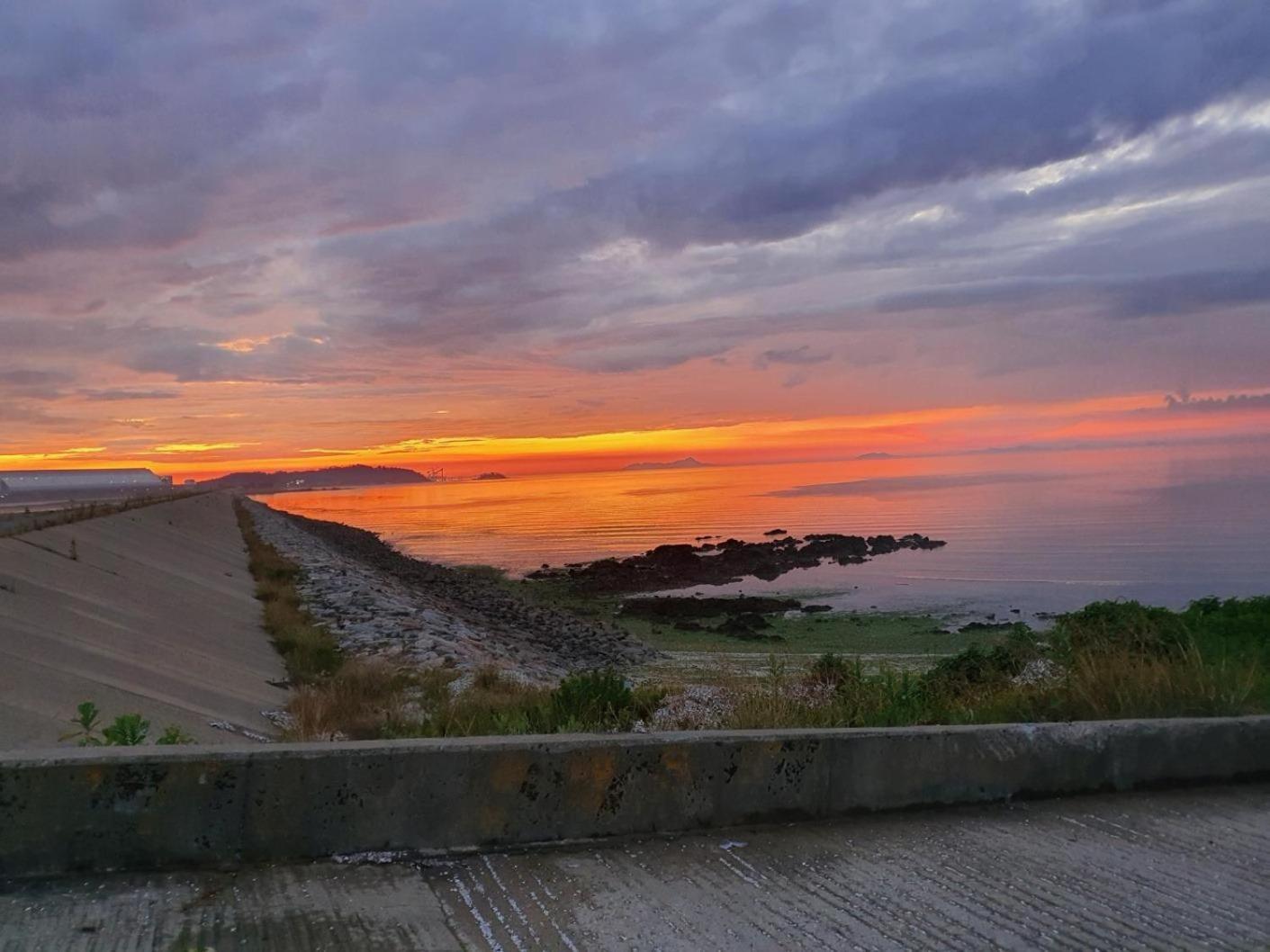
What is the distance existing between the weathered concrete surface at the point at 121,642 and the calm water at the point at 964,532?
18.6m

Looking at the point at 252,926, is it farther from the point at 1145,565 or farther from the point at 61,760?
the point at 1145,565

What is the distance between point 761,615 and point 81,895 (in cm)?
2483

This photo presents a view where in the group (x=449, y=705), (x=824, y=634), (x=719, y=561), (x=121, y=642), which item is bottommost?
(x=824, y=634)

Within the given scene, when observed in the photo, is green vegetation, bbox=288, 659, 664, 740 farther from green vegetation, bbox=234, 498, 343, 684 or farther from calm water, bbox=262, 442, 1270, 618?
calm water, bbox=262, 442, 1270, 618

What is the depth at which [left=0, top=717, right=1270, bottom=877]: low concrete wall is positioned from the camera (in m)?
3.75

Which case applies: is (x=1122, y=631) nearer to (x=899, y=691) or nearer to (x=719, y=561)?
(x=899, y=691)

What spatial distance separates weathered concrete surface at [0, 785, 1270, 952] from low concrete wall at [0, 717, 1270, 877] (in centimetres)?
12

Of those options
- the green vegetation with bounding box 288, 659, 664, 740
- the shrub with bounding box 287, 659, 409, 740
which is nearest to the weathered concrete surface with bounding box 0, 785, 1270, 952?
the green vegetation with bounding box 288, 659, 664, 740

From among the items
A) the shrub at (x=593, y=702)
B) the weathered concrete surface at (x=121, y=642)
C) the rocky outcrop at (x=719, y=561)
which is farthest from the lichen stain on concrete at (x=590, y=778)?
the rocky outcrop at (x=719, y=561)

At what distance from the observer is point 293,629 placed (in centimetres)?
1565

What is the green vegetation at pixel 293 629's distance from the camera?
13.1 metres

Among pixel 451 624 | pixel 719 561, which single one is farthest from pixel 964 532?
pixel 451 624

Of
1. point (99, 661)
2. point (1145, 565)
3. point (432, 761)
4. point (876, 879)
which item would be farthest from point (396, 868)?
point (1145, 565)

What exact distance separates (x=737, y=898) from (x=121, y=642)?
934cm
